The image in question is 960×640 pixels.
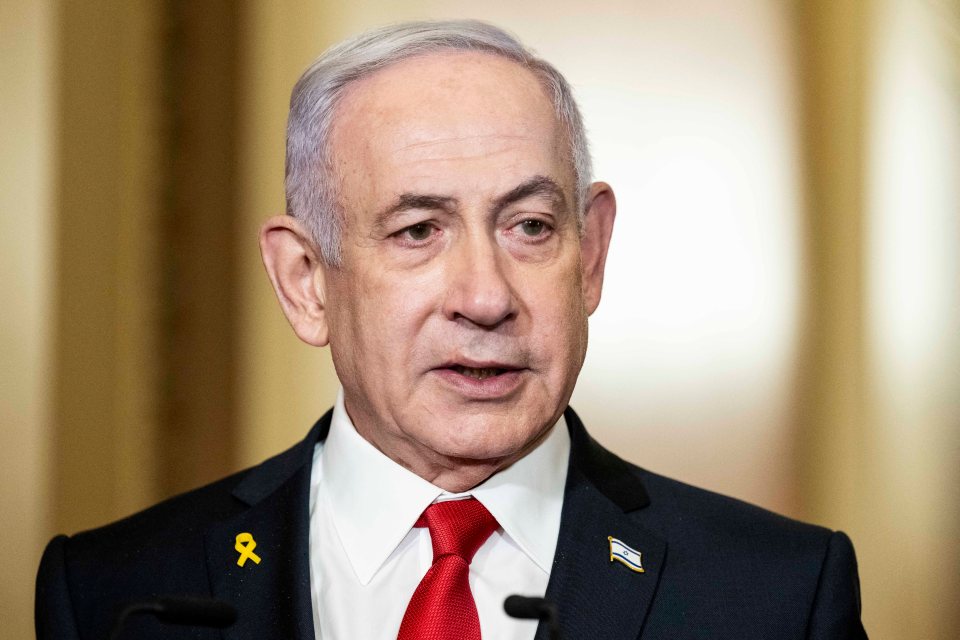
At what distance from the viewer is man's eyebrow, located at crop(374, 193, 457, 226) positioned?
1954 millimetres

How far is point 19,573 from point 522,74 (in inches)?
70.4

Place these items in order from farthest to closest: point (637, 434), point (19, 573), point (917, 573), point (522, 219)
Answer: point (637, 434) < point (917, 573) < point (19, 573) < point (522, 219)

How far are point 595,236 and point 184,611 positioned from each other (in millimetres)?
1004

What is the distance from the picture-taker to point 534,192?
2002 millimetres

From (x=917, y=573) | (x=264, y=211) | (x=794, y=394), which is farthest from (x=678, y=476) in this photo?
(x=264, y=211)

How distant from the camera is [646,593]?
2.00m

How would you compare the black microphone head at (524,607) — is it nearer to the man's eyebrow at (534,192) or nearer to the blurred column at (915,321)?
the man's eyebrow at (534,192)

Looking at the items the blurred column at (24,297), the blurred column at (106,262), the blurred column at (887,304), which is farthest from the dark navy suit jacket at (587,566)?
the blurred column at (887,304)

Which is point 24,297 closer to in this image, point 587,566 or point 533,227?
point 533,227

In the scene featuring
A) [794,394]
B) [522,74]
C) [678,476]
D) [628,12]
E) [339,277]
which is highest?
[628,12]

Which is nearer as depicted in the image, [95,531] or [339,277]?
[339,277]

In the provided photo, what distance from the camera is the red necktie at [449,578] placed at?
6.30 ft

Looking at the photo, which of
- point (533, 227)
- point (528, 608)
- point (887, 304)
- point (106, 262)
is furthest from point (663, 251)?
point (528, 608)

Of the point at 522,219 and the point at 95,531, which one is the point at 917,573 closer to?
the point at 522,219
